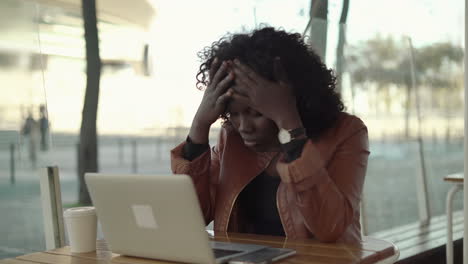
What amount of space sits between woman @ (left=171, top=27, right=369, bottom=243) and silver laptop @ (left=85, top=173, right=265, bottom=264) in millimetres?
264

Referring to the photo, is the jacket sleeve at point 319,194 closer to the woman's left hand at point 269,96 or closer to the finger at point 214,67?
the woman's left hand at point 269,96

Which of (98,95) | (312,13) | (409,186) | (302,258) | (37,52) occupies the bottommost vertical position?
(409,186)

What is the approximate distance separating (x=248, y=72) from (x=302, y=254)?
629mm

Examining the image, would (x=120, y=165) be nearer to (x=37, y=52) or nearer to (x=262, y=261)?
(x=37, y=52)

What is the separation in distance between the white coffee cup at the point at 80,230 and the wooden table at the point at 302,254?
1.1 inches

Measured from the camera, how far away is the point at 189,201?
133 cm

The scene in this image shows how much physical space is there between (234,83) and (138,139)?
1.34 metres

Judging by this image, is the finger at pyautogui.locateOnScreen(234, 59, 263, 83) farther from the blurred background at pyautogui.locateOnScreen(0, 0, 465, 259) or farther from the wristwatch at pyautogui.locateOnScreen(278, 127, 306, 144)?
the blurred background at pyautogui.locateOnScreen(0, 0, 465, 259)

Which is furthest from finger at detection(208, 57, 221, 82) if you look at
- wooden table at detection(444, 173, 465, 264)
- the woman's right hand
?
wooden table at detection(444, 173, 465, 264)

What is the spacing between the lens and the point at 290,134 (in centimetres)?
176

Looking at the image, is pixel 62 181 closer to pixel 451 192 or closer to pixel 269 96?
pixel 269 96

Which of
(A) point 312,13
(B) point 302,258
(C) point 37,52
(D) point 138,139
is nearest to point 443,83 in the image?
(A) point 312,13

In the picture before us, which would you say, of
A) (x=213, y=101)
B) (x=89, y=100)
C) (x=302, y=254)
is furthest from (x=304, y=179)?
(x=89, y=100)

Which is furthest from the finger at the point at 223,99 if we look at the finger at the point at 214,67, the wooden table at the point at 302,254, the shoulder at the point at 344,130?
the wooden table at the point at 302,254
